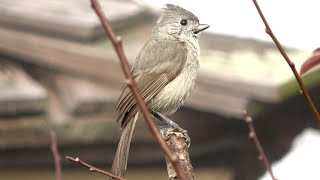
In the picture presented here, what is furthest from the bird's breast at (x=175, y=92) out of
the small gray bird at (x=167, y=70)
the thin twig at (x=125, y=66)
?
the thin twig at (x=125, y=66)

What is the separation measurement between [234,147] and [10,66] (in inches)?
36.5

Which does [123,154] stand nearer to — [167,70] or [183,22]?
[167,70]

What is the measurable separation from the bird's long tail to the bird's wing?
0.57ft

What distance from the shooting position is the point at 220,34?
319 cm

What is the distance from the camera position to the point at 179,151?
60.8 inches

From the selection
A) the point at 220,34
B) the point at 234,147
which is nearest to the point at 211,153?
the point at 234,147

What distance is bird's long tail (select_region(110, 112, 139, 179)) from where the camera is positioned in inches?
63.5

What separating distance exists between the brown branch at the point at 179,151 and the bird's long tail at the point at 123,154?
0.10 metres

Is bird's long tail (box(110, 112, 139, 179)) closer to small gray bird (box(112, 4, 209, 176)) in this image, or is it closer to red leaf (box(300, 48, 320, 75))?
small gray bird (box(112, 4, 209, 176))

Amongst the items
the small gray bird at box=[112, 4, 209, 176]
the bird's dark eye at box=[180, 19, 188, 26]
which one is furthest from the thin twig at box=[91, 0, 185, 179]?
the bird's dark eye at box=[180, 19, 188, 26]

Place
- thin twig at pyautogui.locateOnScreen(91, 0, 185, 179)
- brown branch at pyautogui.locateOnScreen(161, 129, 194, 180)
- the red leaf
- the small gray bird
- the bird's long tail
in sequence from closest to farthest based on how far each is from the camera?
1. thin twig at pyautogui.locateOnScreen(91, 0, 185, 179)
2. the red leaf
3. brown branch at pyautogui.locateOnScreen(161, 129, 194, 180)
4. the bird's long tail
5. the small gray bird

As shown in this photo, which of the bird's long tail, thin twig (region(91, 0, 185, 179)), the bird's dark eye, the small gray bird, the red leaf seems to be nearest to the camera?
thin twig (region(91, 0, 185, 179))

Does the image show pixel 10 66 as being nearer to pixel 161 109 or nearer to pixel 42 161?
pixel 42 161

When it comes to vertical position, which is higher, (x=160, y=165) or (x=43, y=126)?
(x=43, y=126)
